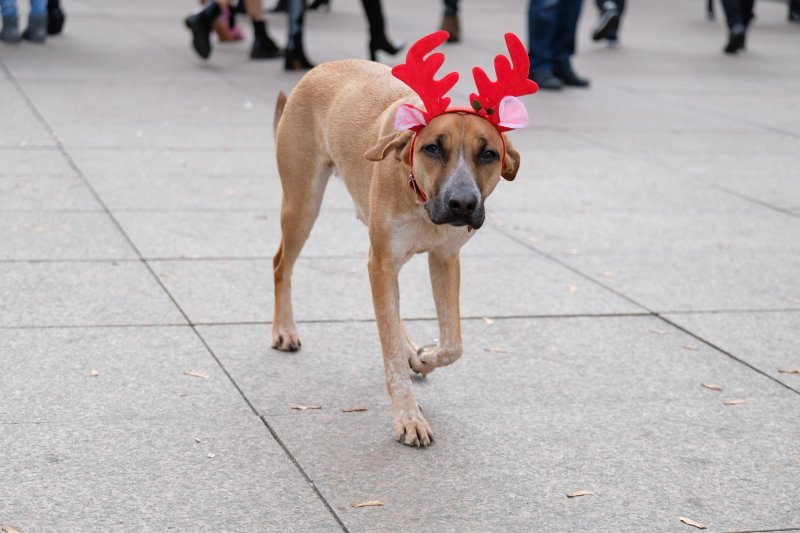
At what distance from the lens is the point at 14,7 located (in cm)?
1232

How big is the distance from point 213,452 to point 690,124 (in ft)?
25.9

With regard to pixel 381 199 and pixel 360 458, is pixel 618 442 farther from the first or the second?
pixel 381 199

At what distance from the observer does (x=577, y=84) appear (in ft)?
41.4

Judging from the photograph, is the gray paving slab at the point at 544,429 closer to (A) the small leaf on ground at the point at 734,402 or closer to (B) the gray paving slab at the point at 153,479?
(A) the small leaf on ground at the point at 734,402

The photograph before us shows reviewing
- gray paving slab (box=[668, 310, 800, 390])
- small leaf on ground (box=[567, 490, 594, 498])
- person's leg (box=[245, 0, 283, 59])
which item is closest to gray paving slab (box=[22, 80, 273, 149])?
person's leg (box=[245, 0, 283, 59])

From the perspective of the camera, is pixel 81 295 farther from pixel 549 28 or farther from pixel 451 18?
pixel 451 18

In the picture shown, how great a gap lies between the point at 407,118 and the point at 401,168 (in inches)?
9.5

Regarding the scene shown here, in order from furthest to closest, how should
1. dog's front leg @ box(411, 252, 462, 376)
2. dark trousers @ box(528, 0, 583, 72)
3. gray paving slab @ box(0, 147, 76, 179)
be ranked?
dark trousers @ box(528, 0, 583, 72)
gray paving slab @ box(0, 147, 76, 179)
dog's front leg @ box(411, 252, 462, 376)

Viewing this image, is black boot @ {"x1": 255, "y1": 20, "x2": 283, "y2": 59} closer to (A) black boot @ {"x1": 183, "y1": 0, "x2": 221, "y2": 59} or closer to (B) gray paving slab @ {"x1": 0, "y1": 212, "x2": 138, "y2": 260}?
(A) black boot @ {"x1": 183, "y1": 0, "x2": 221, "y2": 59}

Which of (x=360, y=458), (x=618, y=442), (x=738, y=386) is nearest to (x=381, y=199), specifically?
(x=360, y=458)

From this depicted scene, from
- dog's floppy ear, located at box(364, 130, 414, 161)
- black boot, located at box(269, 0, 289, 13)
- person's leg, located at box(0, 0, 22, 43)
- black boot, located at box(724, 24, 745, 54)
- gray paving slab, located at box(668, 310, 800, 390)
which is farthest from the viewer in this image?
black boot, located at box(269, 0, 289, 13)

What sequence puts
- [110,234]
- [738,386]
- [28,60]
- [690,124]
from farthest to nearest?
[28,60], [690,124], [110,234], [738,386]

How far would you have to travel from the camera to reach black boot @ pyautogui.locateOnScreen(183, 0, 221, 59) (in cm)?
1177

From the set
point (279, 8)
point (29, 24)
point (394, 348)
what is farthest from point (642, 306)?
point (279, 8)
